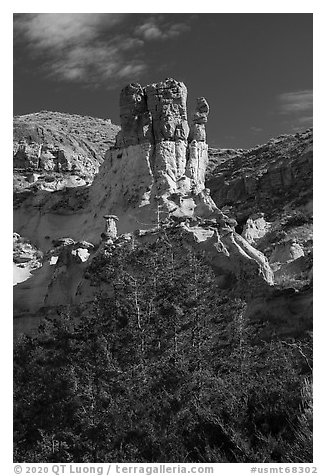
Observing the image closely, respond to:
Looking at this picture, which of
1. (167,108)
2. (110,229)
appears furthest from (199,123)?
(110,229)

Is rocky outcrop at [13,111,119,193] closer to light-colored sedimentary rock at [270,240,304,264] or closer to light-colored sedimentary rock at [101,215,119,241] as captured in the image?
light-colored sedimentary rock at [101,215,119,241]

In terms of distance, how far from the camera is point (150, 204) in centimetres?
2489

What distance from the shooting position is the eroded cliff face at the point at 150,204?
68.4 ft

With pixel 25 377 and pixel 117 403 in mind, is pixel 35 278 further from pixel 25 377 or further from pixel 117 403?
pixel 117 403

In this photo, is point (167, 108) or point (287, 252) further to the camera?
point (167, 108)

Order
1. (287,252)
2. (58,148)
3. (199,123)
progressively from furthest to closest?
(58,148) < (199,123) < (287,252)

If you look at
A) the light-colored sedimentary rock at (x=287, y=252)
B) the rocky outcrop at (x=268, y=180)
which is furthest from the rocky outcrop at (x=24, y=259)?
the rocky outcrop at (x=268, y=180)

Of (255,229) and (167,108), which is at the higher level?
(167,108)

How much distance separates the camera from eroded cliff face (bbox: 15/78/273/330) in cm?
2086

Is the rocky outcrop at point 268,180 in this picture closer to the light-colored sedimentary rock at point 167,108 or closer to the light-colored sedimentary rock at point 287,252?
the light-colored sedimentary rock at point 287,252

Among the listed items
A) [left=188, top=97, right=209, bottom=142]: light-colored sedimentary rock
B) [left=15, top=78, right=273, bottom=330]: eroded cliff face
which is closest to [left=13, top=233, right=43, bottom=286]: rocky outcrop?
[left=15, top=78, right=273, bottom=330]: eroded cliff face

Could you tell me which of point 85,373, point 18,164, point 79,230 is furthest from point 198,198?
point 18,164

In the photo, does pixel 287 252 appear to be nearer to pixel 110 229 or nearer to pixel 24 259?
pixel 110 229

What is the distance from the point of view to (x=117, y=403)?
12789 millimetres
